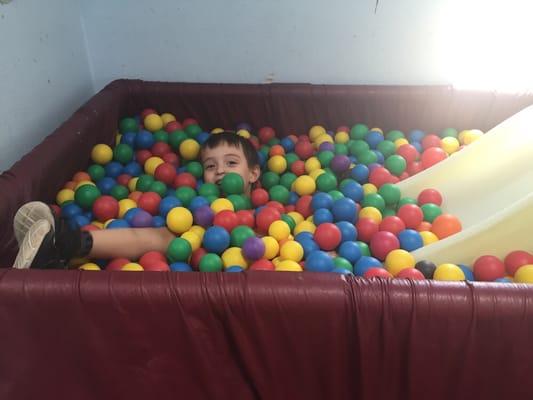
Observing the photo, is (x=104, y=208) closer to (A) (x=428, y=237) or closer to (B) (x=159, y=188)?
(B) (x=159, y=188)

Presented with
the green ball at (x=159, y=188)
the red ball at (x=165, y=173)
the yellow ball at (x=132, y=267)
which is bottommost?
the yellow ball at (x=132, y=267)

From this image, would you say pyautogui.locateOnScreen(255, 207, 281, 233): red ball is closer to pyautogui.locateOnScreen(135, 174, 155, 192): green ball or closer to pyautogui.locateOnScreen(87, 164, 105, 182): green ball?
pyautogui.locateOnScreen(135, 174, 155, 192): green ball

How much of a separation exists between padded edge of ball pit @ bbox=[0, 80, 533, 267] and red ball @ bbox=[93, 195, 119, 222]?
0.95ft

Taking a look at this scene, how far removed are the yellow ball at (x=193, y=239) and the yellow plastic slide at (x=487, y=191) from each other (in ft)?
1.85

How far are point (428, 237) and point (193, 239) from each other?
631 millimetres

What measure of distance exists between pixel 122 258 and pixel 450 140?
47.6 inches

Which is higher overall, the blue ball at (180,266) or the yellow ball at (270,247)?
the yellow ball at (270,247)

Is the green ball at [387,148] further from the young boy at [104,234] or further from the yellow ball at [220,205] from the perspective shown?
the yellow ball at [220,205]

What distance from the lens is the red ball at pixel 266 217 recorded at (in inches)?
53.3

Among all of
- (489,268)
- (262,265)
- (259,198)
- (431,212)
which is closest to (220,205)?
(259,198)

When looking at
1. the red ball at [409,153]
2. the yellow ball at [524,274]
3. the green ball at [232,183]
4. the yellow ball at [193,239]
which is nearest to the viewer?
the yellow ball at [524,274]

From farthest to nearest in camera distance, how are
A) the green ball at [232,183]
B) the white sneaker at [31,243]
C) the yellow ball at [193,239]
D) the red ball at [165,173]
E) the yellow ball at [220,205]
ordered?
1. the red ball at [165,173]
2. the green ball at [232,183]
3. the yellow ball at [220,205]
4. the yellow ball at [193,239]
5. the white sneaker at [31,243]

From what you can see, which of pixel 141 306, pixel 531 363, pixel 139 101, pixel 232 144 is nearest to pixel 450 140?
pixel 232 144

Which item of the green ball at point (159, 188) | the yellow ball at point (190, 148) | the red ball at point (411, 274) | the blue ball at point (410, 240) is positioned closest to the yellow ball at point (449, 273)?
the red ball at point (411, 274)
